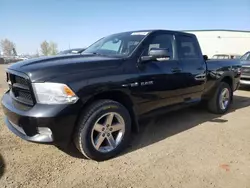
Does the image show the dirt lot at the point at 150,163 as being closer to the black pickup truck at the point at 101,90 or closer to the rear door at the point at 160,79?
the black pickup truck at the point at 101,90

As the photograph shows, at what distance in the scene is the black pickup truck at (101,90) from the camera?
2689 mm

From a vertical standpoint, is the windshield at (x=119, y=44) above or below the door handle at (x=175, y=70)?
above

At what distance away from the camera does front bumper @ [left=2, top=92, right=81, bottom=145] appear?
8.63 feet

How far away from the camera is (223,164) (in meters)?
3.12

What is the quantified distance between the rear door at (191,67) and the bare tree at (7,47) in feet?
350

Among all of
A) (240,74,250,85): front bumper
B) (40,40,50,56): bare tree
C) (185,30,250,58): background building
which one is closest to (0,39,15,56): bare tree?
(40,40,50,56): bare tree

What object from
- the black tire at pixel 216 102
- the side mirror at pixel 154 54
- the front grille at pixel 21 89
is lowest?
the black tire at pixel 216 102

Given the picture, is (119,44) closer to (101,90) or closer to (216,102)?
(101,90)

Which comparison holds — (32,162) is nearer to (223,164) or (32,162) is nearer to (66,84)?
(66,84)

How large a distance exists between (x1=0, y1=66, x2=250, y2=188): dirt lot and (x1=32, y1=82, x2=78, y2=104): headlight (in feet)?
3.03

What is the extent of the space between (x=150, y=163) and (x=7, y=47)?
363 ft

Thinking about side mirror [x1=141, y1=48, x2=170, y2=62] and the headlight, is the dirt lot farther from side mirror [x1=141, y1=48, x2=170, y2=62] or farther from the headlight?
side mirror [x1=141, y1=48, x2=170, y2=62]

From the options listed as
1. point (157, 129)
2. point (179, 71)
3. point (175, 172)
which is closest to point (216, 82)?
point (179, 71)

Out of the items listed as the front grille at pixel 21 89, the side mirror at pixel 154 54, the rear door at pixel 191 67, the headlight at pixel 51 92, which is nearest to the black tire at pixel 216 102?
the rear door at pixel 191 67
